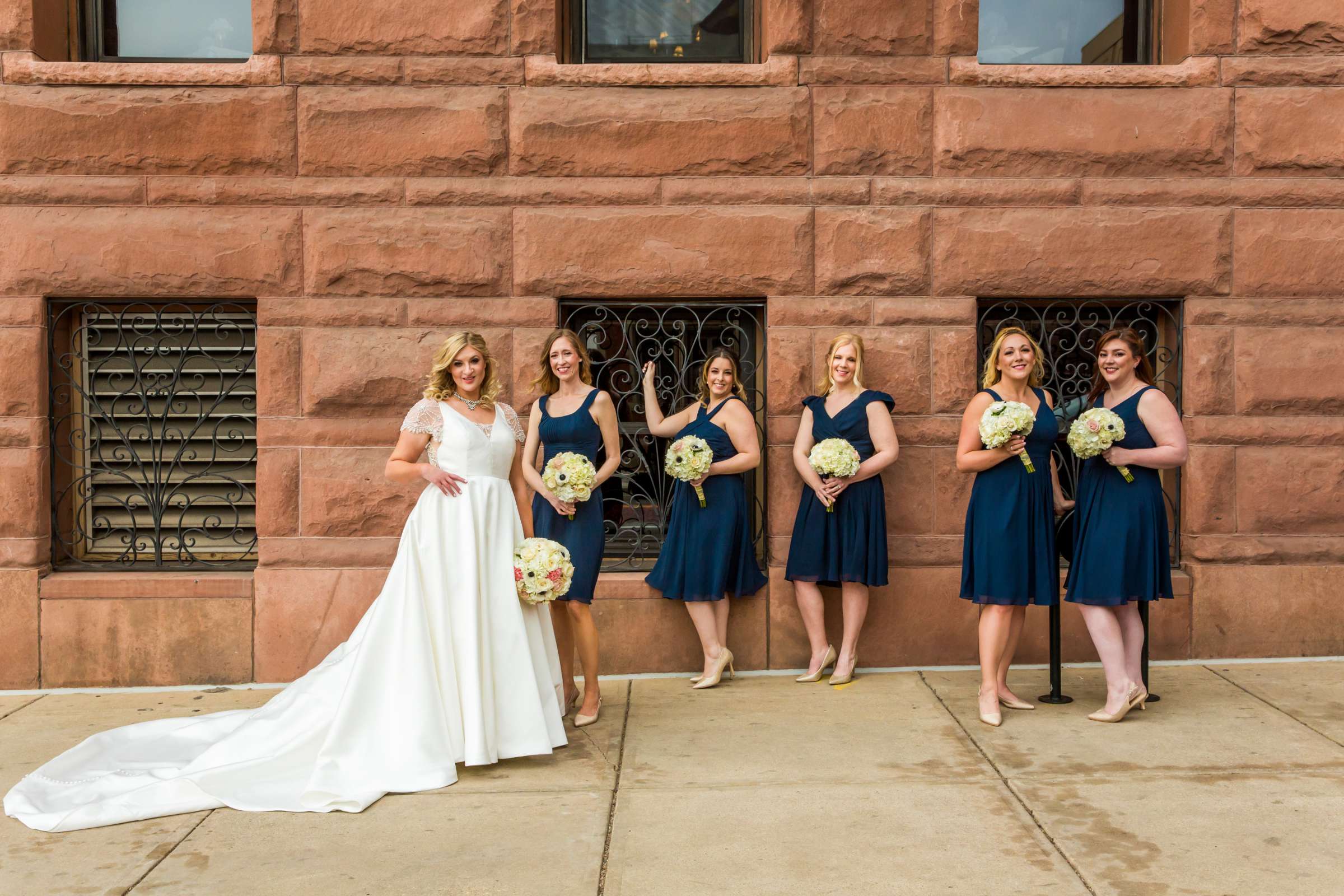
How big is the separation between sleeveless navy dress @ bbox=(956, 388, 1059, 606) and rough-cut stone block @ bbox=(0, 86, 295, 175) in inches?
196

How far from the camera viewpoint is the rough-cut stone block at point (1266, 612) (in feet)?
24.4

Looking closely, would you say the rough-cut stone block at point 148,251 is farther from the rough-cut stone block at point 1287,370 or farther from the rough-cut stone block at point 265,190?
the rough-cut stone block at point 1287,370

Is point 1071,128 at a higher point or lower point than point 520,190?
higher

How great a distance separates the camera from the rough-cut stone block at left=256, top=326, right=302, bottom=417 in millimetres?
7320

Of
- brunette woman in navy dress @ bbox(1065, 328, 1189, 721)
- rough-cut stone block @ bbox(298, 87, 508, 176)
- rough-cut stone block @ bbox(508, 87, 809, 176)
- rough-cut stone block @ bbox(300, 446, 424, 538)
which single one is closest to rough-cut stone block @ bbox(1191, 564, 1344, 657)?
brunette woman in navy dress @ bbox(1065, 328, 1189, 721)

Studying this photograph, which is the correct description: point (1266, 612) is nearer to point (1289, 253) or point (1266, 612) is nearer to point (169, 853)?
point (1289, 253)

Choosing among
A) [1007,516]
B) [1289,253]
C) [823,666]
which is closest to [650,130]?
[1007,516]

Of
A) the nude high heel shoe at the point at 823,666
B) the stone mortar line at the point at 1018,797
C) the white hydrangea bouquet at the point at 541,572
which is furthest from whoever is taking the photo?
the nude high heel shoe at the point at 823,666

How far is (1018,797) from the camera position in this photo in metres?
4.95

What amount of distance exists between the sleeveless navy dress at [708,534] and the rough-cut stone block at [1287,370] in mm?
3461

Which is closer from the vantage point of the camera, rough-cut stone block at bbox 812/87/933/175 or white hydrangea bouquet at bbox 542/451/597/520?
white hydrangea bouquet at bbox 542/451/597/520

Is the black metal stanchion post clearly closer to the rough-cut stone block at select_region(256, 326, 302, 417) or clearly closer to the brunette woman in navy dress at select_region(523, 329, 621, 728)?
the brunette woman in navy dress at select_region(523, 329, 621, 728)

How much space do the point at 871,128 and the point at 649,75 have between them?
5.01 feet

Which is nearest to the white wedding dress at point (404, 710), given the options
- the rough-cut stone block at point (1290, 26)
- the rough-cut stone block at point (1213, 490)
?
the rough-cut stone block at point (1213, 490)
